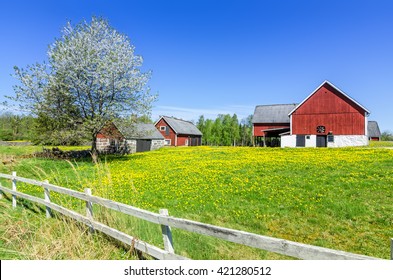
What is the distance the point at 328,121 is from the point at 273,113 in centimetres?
1389

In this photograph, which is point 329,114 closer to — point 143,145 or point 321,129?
point 321,129

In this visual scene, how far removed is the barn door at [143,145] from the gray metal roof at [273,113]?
21.5 meters

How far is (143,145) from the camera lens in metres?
42.8

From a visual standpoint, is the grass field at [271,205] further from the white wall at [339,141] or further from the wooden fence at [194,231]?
the white wall at [339,141]

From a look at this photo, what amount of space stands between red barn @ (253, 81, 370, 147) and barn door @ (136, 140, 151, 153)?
2249 cm

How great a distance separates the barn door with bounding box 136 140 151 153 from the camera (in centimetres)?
4150

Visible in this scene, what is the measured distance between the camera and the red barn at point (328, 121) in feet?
121

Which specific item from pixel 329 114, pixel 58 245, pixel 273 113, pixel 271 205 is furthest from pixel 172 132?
pixel 58 245

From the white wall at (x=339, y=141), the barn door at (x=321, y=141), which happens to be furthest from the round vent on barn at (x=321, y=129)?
the white wall at (x=339, y=141)

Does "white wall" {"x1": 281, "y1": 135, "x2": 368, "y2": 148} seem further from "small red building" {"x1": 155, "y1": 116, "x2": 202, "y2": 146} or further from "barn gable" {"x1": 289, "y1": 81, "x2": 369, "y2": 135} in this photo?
"small red building" {"x1": 155, "y1": 116, "x2": 202, "y2": 146}

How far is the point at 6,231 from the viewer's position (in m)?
6.07
